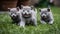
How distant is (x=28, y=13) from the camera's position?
5375 millimetres

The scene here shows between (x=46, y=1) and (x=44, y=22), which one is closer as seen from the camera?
(x=44, y=22)

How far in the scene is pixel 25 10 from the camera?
212 inches

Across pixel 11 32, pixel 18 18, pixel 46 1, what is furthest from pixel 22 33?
pixel 46 1

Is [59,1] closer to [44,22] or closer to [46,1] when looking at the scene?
[46,1]

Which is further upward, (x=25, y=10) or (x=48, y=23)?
(x=25, y=10)

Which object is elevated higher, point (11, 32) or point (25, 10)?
point (25, 10)

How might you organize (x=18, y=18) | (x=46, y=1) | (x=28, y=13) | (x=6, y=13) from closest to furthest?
(x=28, y=13) < (x=18, y=18) < (x=6, y=13) < (x=46, y=1)

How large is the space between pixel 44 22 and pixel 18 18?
0.70 metres

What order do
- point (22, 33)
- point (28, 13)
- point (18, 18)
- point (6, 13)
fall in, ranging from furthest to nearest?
1. point (6, 13)
2. point (18, 18)
3. point (28, 13)
4. point (22, 33)

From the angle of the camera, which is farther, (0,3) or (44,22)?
(0,3)

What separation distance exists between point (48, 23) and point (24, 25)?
805mm

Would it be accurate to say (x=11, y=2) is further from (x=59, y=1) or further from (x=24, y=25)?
(x=59, y=1)

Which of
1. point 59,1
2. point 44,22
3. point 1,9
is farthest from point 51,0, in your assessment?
point 44,22

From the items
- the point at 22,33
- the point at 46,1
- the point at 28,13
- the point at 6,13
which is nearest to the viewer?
the point at 22,33
